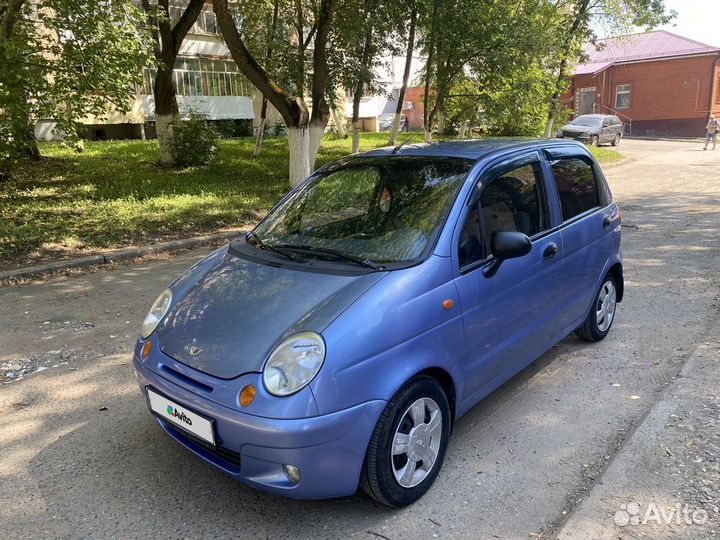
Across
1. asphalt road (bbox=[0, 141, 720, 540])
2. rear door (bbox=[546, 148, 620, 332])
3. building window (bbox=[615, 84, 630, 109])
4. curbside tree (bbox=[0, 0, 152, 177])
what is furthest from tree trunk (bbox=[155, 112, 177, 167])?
building window (bbox=[615, 84, 630, 109])

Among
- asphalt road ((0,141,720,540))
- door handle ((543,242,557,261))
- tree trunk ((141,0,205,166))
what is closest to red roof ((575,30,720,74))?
tree trunk ((141,0,205,166))

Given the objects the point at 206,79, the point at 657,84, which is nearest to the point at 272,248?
the point at 206,79

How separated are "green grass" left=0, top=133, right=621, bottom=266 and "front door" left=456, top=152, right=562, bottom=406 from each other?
632 cm

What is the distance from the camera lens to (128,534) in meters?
2.57

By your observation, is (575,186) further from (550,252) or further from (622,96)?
(622,96)

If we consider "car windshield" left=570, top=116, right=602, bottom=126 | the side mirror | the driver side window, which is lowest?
the side mirror

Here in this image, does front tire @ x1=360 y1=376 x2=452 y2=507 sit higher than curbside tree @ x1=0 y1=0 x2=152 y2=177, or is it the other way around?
curbside tree @ x1=0 y1=0 x2=152 y2=177

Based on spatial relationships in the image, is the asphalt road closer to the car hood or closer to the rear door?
the rear door

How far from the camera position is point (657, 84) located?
37656 millimetres

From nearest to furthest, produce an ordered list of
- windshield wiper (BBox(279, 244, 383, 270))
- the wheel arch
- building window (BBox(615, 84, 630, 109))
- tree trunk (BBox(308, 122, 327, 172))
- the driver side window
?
the wheel arch < windshield wiper (BBox(279, 244, 383, 270)) < the driver side window < tree trunk (BBox(308, 122, 327, 172)) < building window (BBox(615, 84, 630, 109))

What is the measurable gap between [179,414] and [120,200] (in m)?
9.15

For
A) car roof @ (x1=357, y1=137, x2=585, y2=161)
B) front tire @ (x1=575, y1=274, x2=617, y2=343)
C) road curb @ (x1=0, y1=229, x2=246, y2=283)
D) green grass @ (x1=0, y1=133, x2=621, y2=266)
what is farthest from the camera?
green grass @ (x1=0, y1=133, x2=621, y2=266)

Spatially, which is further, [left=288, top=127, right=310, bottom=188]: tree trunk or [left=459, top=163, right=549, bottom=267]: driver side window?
[left=288, top=127, right=310, bottom=188]: tree trunk

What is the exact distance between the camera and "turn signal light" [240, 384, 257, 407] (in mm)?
2395
